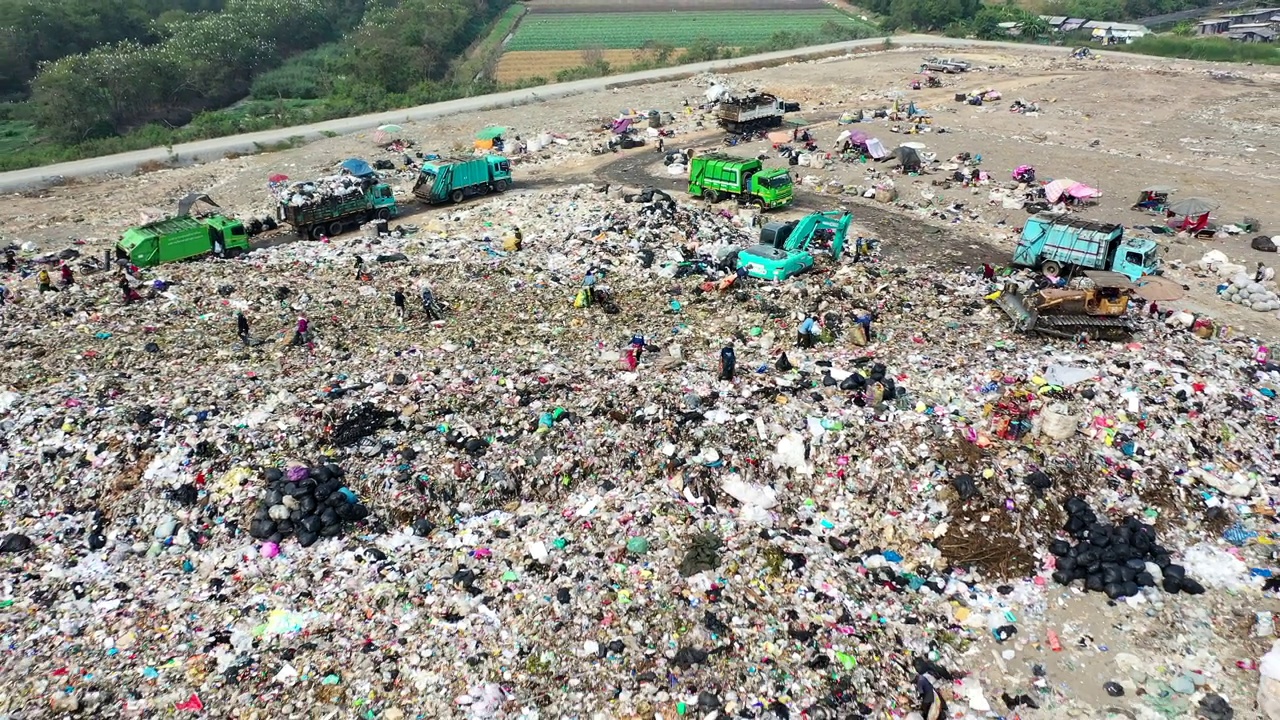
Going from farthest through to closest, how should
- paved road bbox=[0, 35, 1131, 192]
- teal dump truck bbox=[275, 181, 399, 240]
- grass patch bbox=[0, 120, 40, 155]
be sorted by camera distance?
grass patch bbox=[0, 120, 40, 155]
paved road bbox=[0, 35, 1131, 192]
teal dump truck bbox=[275, 181, 399, 240]

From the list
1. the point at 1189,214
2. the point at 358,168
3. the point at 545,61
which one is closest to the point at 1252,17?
the point at 545,61

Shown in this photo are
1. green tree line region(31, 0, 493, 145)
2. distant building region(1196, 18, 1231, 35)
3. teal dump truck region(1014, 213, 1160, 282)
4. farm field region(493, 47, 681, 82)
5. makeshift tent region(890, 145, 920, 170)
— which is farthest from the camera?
distant building region(1196, 18, 1231, 35)

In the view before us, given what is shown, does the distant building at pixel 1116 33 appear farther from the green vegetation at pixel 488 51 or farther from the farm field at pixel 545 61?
the green vegetation at pixel 488 51

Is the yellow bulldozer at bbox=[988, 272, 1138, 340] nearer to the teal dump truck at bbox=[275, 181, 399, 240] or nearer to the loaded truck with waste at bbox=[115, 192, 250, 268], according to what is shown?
the teal dump truck at bbox=[275, 181, 399, 240]

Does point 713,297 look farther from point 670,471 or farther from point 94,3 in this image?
point 94,3

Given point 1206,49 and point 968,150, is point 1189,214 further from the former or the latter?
point 1206,49

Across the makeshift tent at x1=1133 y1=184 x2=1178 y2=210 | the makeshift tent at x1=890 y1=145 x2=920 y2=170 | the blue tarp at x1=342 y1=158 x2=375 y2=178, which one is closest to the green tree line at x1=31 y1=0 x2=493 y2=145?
the blue tarp at x1=342 y1=158 x2=375 y2=178
